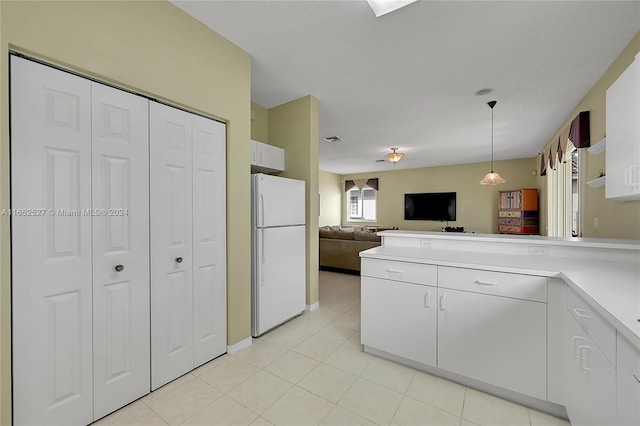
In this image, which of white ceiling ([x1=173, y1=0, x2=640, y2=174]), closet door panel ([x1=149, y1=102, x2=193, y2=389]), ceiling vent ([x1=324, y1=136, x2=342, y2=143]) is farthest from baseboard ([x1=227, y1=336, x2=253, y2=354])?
ceiling vent ([x1=324, y1=136, x2=342, y2=143])

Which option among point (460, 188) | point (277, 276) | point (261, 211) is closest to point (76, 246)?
point (261, 211)

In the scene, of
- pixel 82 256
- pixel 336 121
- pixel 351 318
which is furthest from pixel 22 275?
pixel 336 121

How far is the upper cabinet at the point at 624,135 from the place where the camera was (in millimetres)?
1437

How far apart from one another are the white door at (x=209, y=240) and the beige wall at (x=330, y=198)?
6.33m

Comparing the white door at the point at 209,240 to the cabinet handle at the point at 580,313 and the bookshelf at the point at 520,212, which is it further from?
the bookshelf at the point at 520,212

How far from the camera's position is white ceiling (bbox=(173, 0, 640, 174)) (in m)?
1.86

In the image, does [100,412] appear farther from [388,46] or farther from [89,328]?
[388,46]

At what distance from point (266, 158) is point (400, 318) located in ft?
7.20

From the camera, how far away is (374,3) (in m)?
1.69

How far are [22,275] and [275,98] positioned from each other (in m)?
2.82

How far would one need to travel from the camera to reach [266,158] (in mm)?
3053

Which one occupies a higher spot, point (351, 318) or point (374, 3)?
point (374, 3)

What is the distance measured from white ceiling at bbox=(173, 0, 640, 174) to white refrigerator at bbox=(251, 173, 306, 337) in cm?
119

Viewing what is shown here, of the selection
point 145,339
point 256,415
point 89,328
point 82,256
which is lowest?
point 256,415
